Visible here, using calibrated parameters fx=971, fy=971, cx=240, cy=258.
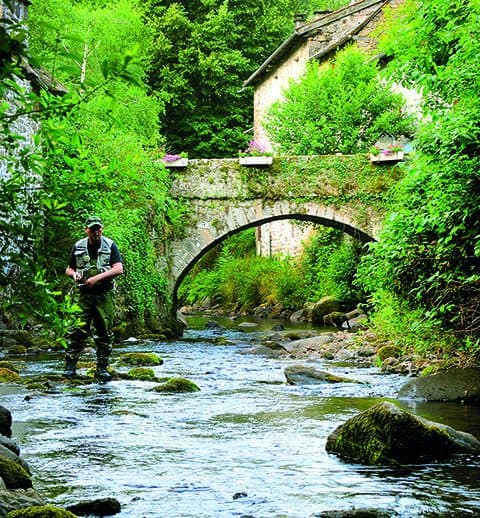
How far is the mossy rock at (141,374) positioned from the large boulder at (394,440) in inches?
187

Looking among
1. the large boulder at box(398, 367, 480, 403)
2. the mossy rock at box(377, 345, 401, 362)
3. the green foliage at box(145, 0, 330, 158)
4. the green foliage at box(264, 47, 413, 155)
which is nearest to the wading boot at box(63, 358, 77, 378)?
the large boulder at box(398, 367, 480, 403)

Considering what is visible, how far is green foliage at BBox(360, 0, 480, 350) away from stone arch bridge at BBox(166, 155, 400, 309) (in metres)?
9.11

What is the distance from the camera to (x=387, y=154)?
65.1 feet

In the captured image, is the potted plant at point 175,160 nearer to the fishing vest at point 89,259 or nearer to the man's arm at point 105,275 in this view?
the fishing vest at point 89,259

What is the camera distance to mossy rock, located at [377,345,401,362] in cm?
1385

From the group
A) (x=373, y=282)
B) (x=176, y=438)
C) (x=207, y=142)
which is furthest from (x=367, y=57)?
(x=176, y=438)

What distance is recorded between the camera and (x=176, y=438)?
7750 mm

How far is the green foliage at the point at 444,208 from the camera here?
9.25 metres

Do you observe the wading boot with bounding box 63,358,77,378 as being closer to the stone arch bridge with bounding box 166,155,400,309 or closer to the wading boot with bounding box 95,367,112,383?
the wading boot with bounding box 95,367,112,383

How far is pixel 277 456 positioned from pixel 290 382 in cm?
443

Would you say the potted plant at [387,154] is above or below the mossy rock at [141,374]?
above

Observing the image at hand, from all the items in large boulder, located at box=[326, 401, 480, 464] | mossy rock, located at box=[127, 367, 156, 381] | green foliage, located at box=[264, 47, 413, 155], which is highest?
green foliage, located at box=[264, 47, 413, 155]

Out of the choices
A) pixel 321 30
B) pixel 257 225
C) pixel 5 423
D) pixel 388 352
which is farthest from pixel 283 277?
pixel 5 423

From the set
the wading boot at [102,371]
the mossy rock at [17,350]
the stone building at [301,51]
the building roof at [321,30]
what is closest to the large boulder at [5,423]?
the wading boot at [102,371]
